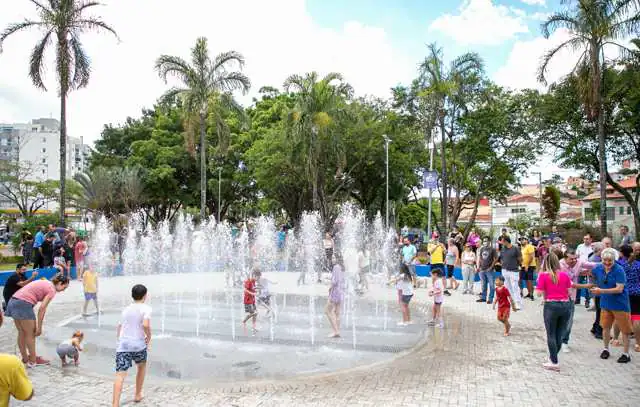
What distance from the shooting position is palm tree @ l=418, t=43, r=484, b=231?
1040 inches

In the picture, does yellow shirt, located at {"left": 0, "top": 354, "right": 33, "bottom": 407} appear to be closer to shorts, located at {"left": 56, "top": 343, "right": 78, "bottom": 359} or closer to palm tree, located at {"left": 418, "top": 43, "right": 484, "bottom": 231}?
shorts, located at {"left": 56, "top": 343, "right": 78, "bottom": 359}

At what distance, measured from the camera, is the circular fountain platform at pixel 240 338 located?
743 cm

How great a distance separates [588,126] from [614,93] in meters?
3.06

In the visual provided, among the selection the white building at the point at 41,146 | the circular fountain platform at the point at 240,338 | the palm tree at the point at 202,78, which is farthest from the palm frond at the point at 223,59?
the white building at the point at 41,146

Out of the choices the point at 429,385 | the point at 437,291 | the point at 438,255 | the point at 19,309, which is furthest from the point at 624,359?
the point at 19,309

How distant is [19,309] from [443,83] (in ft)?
77.5

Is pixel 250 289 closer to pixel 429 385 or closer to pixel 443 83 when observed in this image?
pixel 429 385

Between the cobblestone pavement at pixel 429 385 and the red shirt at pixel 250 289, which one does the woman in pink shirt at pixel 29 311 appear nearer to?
the cobblestone pavement at pixel 429 385

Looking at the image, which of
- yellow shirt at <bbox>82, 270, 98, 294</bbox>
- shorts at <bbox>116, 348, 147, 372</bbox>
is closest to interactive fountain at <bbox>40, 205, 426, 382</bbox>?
yellow shirt at <bbox>82, 270, 98, 294</bbox>

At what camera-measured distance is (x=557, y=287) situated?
277 inches

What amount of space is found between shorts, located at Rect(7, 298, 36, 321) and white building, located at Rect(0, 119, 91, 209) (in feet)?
269

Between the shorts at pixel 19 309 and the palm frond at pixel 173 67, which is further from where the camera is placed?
the palm frond at pixel 173 67

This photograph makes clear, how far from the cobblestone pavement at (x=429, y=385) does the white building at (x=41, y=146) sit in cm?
8330

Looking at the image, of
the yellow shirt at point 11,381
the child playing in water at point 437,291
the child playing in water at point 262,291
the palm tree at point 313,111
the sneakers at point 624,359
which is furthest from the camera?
the palm tree at point 313,111
